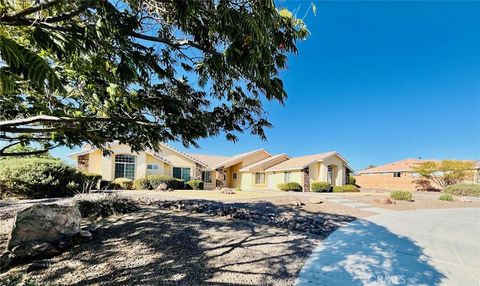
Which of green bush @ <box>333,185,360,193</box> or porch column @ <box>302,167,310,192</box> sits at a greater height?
porch column @ <box>302,167,310,192</box>

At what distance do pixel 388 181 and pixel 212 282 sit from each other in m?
40.3

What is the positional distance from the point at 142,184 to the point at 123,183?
1578 millimetres

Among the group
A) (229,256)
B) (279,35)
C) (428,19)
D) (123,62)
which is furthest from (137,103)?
(428,19)

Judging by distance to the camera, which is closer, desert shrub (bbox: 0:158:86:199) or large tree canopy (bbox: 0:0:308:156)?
large tree canopy (bbox: 0:0:308:156)

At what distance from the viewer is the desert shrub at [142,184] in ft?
73.5

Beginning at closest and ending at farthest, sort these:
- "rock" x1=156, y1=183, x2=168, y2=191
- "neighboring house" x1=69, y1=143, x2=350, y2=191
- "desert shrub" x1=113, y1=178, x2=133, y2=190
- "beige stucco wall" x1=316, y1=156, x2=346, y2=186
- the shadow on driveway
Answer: the shadow on driveway
"desert shrub" x1=113, y1=178, x2=133, y2=190
"rock" x1=156, y1=183, x2=168, y2=191
"neighboring house" x1=69, y1=143, x2=350, y2=191
"beige stucco wall" x1=316, y1=156, x2=346, y2=186

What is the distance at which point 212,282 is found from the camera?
424 centimetres

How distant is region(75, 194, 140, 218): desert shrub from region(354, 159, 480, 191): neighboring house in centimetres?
3701

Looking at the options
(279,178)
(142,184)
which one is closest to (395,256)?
(142,184)

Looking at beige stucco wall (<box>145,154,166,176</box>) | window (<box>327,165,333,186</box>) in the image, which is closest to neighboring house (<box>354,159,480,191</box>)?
window (<box>327,165,333,186</box>)

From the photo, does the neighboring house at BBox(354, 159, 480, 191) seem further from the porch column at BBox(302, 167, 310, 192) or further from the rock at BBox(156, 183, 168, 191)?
the rock at BBox(156, 183, 168, 191)

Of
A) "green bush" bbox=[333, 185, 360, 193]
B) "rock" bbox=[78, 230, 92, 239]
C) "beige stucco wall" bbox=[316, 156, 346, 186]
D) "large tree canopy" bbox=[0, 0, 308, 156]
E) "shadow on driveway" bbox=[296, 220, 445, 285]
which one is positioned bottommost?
"green bush" bbox=[333, 185, 360, 193]

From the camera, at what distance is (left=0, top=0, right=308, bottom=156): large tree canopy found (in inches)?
84.9

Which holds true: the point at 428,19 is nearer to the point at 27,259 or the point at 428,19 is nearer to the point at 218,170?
the point at 27,259
